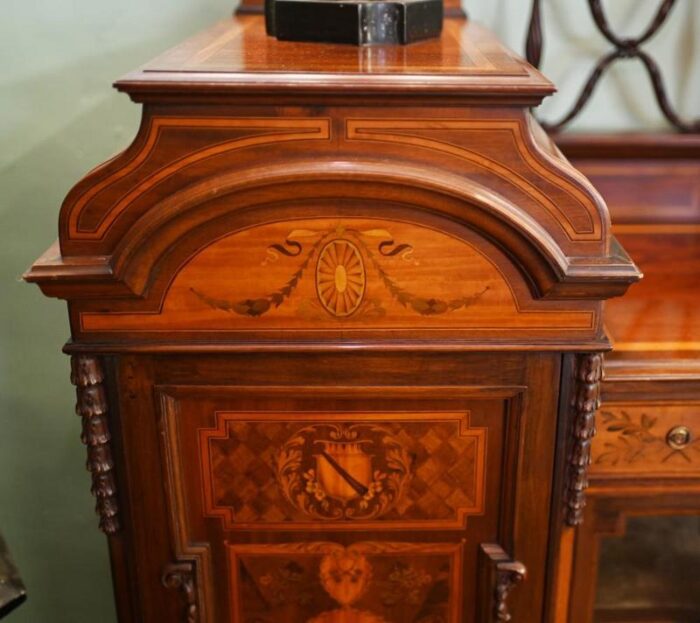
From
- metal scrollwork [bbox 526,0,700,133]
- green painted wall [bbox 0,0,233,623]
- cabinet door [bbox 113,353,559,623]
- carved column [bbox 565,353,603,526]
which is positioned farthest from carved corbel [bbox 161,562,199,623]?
metal scrollwork [bbox 526,0,700,133]

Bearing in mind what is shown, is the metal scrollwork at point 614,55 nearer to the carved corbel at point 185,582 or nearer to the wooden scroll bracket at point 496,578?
the wooden scroll bracket at point 496,578

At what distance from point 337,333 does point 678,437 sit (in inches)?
16.6

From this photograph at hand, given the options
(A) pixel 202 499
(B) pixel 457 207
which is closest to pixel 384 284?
(B) pixel 457 207

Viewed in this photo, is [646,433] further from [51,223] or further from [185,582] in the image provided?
[51,223]

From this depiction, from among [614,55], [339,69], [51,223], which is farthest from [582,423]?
[51,223]

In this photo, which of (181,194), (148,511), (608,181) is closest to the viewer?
(181,194)

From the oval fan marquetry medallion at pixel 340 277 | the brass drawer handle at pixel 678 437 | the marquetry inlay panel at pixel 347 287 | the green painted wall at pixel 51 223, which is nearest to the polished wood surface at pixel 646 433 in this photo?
the brass drawer handle at pixel 678 437

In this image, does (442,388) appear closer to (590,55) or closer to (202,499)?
(202,499)

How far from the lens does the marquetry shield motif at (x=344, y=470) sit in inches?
35.8

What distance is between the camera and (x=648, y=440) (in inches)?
38.4

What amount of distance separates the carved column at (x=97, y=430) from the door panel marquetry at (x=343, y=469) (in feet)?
0.32

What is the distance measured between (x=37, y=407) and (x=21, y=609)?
38 cm

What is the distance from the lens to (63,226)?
31.6 inches

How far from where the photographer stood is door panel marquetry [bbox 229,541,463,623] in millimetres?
959
